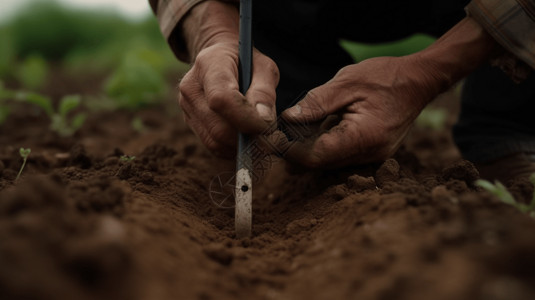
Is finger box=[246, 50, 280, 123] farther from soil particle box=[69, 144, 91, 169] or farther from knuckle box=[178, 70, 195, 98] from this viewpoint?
soil particle box=[69, 144, 91, 169]

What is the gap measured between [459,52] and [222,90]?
3.20 feet

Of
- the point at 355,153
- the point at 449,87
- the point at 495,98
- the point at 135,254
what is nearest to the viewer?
the point at 135,254

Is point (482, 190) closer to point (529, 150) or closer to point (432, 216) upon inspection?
point (432, 216)

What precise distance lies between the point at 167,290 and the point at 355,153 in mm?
997

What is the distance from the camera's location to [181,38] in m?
2.30

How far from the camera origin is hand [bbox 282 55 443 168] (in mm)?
1670

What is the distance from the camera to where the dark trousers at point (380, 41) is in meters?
2.32

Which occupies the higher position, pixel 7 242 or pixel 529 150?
pixel 7 242

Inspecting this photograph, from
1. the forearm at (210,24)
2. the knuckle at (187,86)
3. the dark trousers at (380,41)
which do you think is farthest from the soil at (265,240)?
the dark trousers at (380,41)

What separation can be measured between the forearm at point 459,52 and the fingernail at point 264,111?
2.37 ft

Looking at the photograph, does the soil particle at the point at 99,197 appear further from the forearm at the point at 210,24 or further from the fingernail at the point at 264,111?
the forearm at the point at 210,24

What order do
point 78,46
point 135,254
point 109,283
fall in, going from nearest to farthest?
1. point 109,283
2. point 135,254
3. point 78,46

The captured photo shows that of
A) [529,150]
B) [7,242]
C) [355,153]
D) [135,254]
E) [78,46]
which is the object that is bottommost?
[529,150]

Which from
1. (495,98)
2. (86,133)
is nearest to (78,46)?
(86,133)
